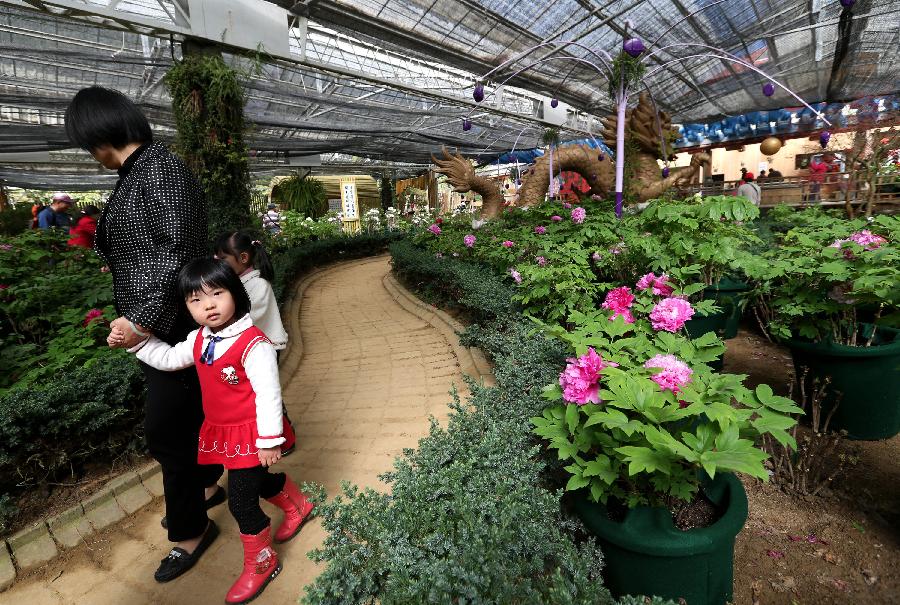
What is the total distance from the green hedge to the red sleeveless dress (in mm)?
483

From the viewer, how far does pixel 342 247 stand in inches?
440

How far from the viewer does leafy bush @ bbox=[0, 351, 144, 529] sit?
82.7 inches

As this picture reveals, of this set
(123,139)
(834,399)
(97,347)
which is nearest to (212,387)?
(123,139)

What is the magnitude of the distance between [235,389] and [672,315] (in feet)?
5.90

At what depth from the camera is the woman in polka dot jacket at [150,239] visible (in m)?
1.63

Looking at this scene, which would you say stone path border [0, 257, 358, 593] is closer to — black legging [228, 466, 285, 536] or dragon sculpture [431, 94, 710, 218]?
black legging [228, 466, 285, 536]

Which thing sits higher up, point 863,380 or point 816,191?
point 816,191

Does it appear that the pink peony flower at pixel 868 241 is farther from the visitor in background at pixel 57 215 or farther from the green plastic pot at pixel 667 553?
the visitor in background at pixel 57 215

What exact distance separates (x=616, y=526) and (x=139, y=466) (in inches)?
101

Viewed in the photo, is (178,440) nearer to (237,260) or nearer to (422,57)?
(237,260)

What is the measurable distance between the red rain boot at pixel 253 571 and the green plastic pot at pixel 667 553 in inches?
50.7

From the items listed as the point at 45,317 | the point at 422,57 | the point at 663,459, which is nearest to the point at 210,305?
the point at 663,459

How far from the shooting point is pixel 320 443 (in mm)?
2912

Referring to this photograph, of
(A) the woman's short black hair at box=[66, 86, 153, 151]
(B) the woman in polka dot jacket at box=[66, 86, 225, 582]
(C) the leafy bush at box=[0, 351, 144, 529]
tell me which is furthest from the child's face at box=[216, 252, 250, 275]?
(C) the leafy bush at box=[0, 351, 144, 529]
